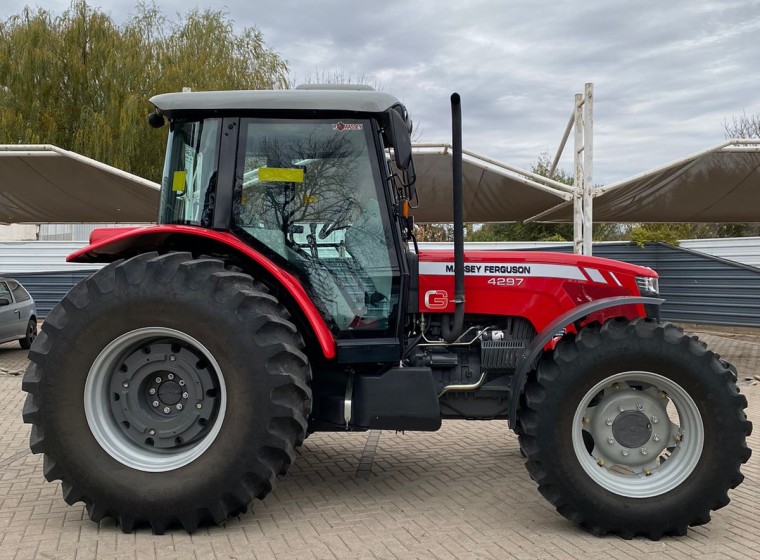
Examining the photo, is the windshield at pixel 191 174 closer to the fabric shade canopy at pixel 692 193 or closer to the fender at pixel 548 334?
the fender at pixel 548 334

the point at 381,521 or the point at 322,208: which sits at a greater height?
the point at 322,208

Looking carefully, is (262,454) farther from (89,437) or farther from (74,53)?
(74,53)

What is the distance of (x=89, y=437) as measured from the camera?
4.06 metres

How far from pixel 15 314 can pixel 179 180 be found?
10847 mm

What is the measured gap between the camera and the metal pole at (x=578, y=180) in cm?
1098

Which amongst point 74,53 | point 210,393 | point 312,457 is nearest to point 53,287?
point 74,53

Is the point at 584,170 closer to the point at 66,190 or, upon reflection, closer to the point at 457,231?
the point at 457,231

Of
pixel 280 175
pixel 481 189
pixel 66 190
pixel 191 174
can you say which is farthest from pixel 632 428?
pixel 66 190

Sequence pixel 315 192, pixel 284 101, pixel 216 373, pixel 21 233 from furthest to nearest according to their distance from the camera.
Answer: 1. pixel 21 233
2. pixel 315 192
3. pixel 284 101
4. pixel 216 373

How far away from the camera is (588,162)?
10859 millimetres

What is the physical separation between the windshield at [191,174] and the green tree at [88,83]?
15.9 metres

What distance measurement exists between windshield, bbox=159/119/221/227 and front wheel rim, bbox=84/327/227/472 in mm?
816

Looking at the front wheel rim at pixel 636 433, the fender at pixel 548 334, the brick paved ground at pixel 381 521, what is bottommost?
the brick paved ground at pixel 381 521

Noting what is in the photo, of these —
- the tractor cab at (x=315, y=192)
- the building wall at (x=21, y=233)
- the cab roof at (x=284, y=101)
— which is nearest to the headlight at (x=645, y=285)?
the tractor cab at (x=315, y=192)
